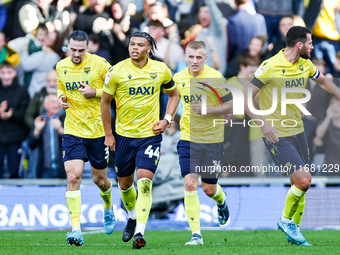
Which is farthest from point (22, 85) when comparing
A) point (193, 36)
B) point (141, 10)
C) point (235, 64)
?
point (235, 64)

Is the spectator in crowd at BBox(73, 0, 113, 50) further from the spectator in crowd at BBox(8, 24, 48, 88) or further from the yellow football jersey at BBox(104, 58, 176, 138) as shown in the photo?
the yellow football jersey at BBox(104, 58, 176, 138)


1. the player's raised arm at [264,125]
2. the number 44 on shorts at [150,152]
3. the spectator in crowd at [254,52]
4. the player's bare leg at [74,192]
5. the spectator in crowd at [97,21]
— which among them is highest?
the spectator in crowd at [97,21]

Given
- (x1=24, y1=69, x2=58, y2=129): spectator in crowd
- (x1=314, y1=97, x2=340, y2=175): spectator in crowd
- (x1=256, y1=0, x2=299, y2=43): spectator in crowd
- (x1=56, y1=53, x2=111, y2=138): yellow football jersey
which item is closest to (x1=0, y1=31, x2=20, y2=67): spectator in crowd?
(x1=24, y1=69, x2=58, y2=129): spectator in crowd

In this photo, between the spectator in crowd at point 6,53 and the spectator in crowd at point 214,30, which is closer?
the spectator in crowd at point 214,30

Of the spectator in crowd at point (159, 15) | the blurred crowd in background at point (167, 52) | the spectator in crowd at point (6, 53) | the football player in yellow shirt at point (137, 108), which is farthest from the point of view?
the spectator in crowd at point (6, 53)

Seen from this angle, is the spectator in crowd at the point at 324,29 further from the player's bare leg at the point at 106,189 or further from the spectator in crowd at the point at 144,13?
the player's bare leg at the point at 106,189

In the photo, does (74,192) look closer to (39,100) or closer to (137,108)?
(137,108)

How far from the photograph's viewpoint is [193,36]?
37.8ft

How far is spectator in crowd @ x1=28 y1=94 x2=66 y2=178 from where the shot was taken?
36.7 feet

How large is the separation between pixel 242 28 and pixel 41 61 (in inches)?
163

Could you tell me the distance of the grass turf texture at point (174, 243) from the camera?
664 centimetres

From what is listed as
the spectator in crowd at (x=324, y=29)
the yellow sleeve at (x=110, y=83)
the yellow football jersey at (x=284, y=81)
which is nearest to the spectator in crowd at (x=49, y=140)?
the yellow sleeve at (x=110, y=83)

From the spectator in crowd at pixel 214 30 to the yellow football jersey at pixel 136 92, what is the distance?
13.8 ft

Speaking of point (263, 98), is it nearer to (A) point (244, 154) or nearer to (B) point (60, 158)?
(A) point (244, 154)
